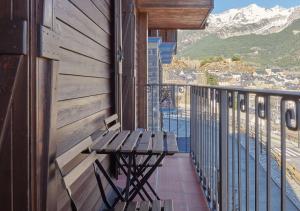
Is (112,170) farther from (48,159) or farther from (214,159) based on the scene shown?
(48,159)

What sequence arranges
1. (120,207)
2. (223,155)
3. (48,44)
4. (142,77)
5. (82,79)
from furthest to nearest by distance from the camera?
(142,77) → (82,79) → (223,155) → (120,207) → (48,44)

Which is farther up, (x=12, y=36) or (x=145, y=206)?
(x=12, y=36)

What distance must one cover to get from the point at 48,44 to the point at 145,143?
4.03 ft

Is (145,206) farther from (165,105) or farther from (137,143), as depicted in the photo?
(165,105)

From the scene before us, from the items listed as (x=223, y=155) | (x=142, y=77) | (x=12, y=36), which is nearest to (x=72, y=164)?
(x=223, y=155)

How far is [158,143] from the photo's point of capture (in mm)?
2434

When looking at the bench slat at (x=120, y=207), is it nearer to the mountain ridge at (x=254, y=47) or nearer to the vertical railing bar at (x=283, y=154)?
the vertical railing bar at (x=283, y=154)

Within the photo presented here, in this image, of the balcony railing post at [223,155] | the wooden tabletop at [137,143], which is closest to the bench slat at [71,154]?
the wooden tabletop at [137,143]

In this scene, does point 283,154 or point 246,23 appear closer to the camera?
point 283,154

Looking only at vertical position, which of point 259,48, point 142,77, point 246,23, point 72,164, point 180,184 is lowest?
point 180,184

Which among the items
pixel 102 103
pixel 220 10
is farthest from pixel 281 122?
pixel 220 10

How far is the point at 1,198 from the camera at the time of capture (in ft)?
3.81

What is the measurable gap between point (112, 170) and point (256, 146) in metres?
2.31

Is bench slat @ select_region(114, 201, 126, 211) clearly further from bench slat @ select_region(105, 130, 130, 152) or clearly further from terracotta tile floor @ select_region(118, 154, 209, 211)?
Result: terracotta tile floor @ select_region(118, 154, 209, 211)
